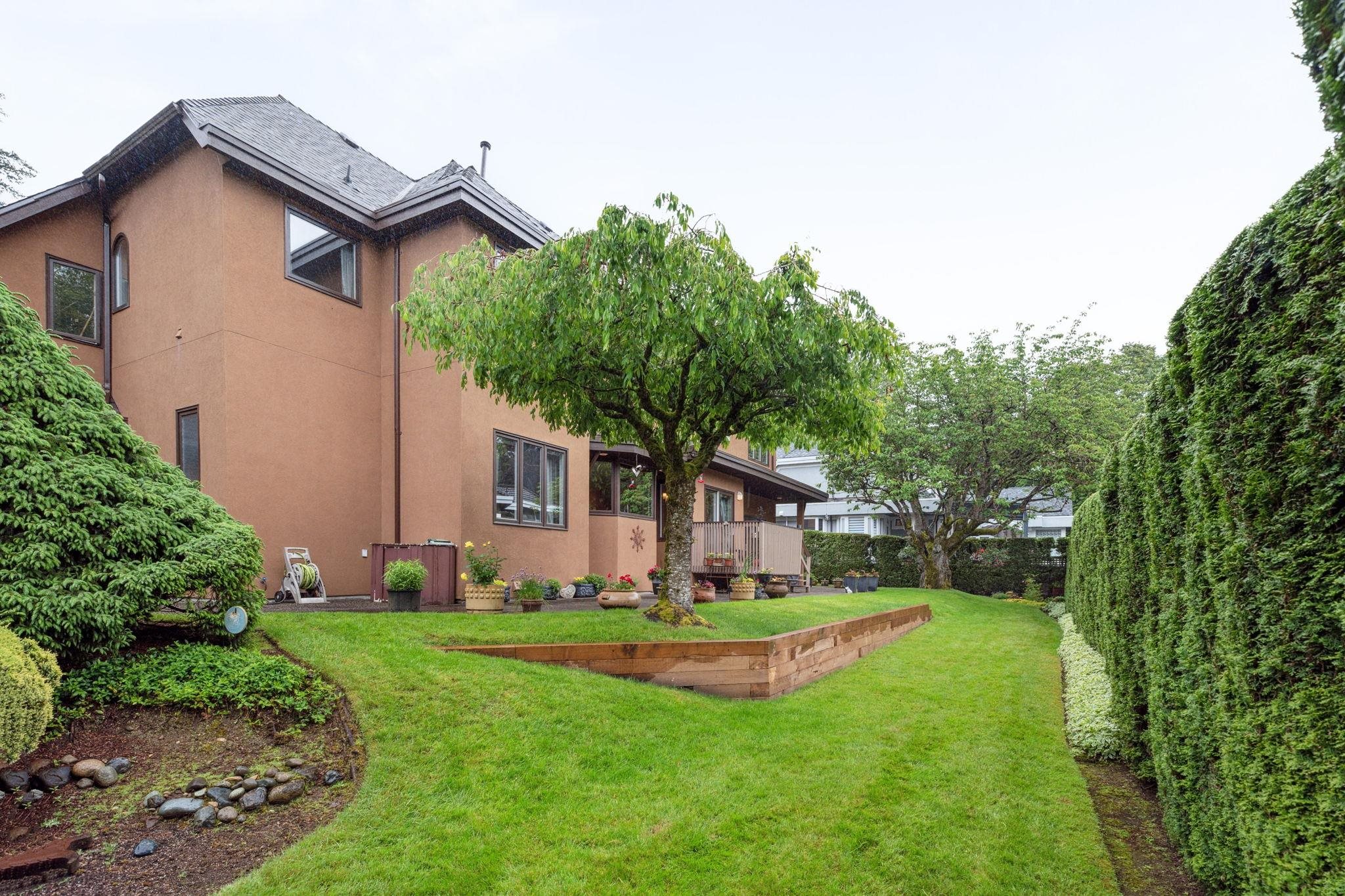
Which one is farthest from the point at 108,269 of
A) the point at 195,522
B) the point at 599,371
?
the point at 599,371

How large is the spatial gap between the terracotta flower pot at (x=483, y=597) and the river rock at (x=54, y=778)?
5.46m

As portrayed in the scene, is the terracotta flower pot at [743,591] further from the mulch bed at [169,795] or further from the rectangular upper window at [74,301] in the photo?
the rectangular upper window at [74,301]

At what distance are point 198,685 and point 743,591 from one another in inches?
418

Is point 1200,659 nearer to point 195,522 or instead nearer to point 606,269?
point 606,269

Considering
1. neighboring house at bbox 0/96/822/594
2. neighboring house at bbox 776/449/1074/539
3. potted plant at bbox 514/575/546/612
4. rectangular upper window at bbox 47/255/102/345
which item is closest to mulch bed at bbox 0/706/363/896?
potted plant at bbox 514/575/546/612

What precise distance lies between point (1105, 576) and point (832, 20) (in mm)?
9319

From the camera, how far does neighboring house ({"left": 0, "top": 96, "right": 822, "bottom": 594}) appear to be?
423 inches

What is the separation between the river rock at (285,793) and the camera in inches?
174

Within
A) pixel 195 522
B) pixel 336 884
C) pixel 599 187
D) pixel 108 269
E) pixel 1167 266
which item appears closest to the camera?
pixel 336 884

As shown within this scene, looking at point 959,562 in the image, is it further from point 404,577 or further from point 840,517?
point 404,577


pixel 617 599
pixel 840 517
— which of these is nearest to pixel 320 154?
pixel 617 599

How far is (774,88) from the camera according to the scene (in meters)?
12.8

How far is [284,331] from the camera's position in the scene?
37.1 ft

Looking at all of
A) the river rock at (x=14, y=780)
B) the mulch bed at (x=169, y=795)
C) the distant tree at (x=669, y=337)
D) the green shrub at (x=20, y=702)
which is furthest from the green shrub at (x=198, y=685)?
the distant tree at (x=669, y=337)
